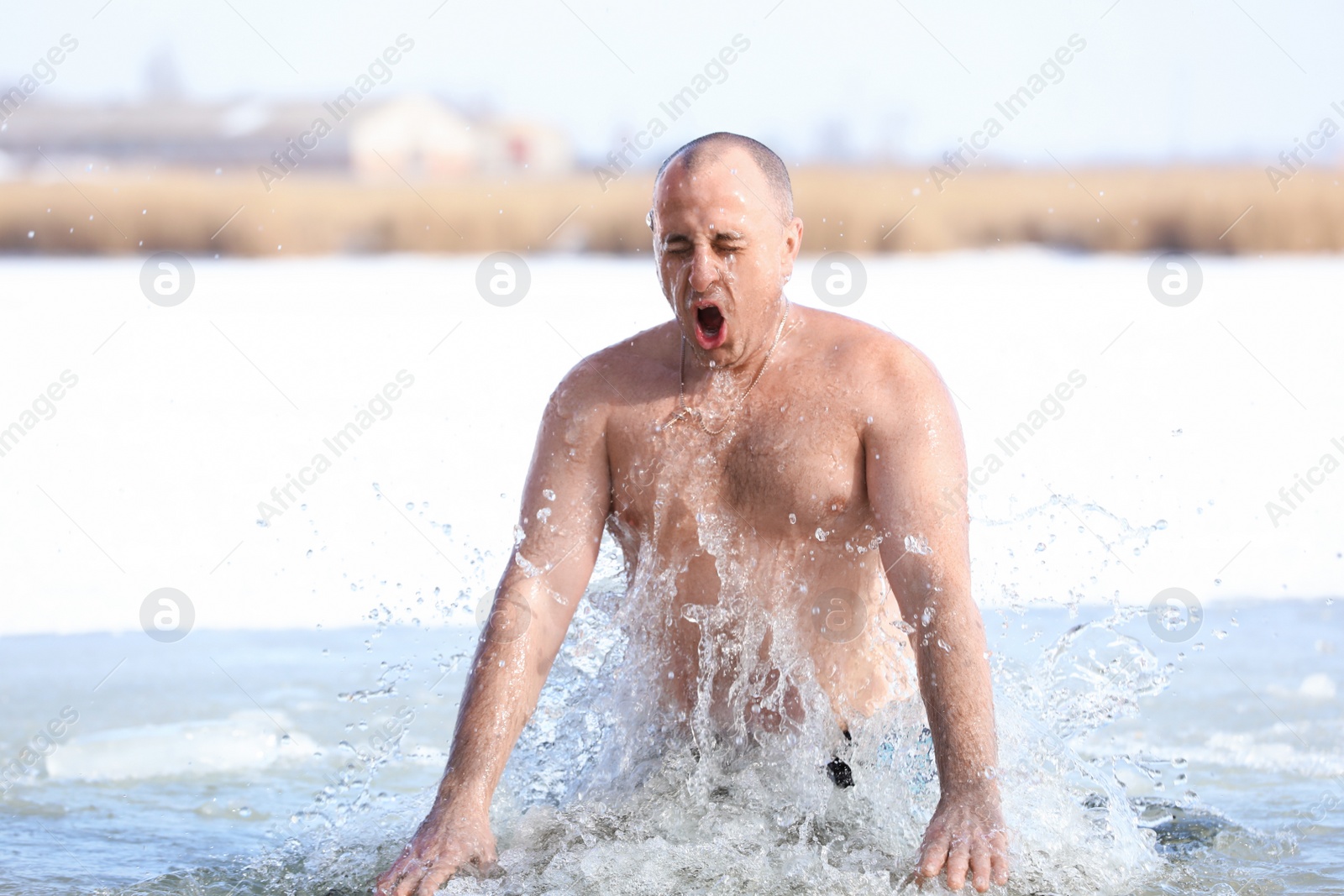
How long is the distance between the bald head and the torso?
27cm

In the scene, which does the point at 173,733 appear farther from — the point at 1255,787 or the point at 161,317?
the point at 161,317

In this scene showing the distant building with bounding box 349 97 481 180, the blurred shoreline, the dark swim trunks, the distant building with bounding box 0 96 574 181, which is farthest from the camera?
the distant building with bounding box 349 97 481 180

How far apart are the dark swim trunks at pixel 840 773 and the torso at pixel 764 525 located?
0.31ft

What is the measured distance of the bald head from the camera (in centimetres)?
287

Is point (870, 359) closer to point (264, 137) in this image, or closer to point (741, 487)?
point (741, 487)

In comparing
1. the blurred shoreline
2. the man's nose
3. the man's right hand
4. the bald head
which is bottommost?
the man's right hand

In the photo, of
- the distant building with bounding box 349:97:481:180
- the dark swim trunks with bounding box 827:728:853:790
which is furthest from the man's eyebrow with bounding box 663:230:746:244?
the distant building with bounding box 349:97:481:180

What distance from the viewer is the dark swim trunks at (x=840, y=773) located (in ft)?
9.85

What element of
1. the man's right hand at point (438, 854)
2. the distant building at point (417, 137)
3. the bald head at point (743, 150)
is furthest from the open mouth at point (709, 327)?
the distant building at point (417, 137)

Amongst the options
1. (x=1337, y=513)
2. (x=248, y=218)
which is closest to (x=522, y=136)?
(x=248, y=218)

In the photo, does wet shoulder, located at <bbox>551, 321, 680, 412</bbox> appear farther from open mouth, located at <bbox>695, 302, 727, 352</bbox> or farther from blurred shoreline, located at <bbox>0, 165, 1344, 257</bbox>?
blurred shoreline, located at <bbox>0, 165, 1344, 257</bbox>

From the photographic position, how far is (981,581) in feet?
19.7

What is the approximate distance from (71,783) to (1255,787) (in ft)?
10.4

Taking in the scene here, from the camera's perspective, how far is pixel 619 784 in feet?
10.3
